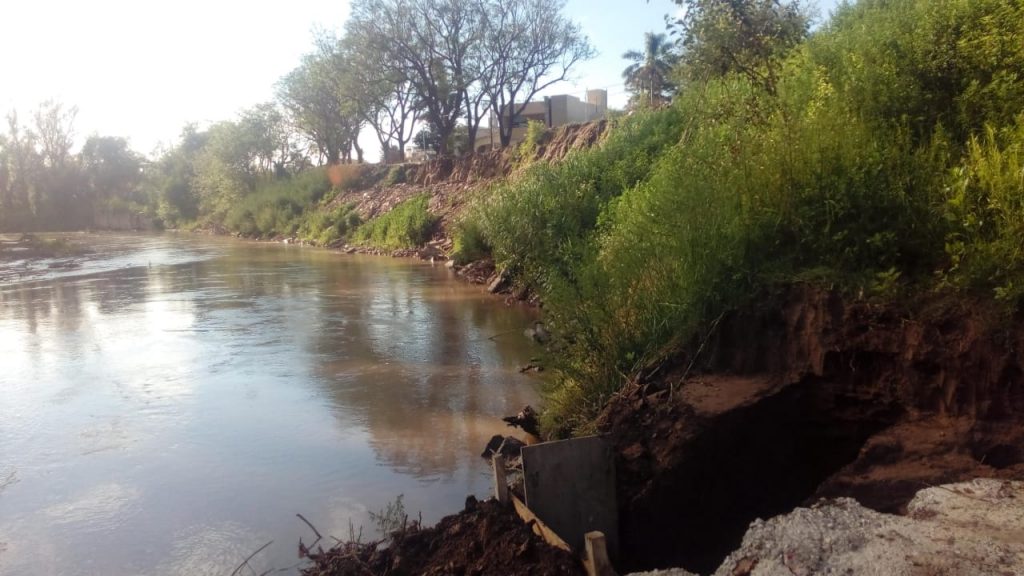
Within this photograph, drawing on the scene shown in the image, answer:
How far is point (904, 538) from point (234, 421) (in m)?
6.74

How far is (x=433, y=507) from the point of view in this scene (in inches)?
244

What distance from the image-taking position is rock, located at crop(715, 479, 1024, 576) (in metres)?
3.54

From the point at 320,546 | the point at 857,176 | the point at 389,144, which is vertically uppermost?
the point at 389,144

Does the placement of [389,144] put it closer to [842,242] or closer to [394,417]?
[394,417]

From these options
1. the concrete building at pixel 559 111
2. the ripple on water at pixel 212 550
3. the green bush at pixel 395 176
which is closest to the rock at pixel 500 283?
the ripple on water at pixel 212 550

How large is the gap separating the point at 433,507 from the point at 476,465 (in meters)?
0.85

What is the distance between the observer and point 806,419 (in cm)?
546

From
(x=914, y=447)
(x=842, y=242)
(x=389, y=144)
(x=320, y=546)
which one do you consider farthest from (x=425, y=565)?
(x=389, y=144)

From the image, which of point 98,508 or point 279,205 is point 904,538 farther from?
point 279,205

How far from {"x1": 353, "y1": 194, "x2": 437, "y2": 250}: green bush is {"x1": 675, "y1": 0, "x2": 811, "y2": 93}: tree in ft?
61.0

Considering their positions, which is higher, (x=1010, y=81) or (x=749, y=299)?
(x=1010, y=81)

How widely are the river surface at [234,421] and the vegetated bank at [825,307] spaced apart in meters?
1.75

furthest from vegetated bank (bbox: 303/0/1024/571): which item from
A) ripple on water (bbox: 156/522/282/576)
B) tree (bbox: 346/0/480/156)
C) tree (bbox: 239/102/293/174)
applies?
tree (bbox: 239/102/293/174)

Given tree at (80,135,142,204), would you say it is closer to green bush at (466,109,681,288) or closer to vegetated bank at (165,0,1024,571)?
green bush at (466,109,681,288)
